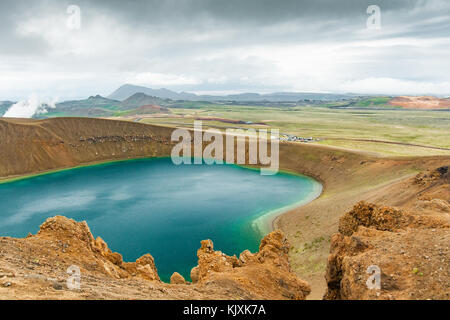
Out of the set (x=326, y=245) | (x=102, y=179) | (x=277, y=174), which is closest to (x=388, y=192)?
(x=326, y=245)

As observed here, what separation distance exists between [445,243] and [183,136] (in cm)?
8520

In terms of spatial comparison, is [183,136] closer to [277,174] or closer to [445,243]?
[277,174]

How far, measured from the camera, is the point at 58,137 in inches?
3263

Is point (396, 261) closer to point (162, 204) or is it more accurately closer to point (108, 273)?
point (108, 273)

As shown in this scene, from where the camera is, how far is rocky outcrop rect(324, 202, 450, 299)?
1038cm

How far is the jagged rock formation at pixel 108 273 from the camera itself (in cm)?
1154

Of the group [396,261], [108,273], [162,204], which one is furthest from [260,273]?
[162,204]

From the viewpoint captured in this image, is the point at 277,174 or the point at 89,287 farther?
the point at 277,174

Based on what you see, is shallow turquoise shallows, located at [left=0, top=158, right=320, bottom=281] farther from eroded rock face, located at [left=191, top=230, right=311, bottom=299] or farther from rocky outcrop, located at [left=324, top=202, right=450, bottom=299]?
rocky outcrop, located at [left=324, top=202, right=450, bottom=299]

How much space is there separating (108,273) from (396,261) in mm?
14639

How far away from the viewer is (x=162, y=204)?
156ft

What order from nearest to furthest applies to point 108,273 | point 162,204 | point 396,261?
point 396,261 < point 108,273 < point 162,204

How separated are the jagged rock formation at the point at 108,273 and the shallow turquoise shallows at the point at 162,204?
9.58 metres
